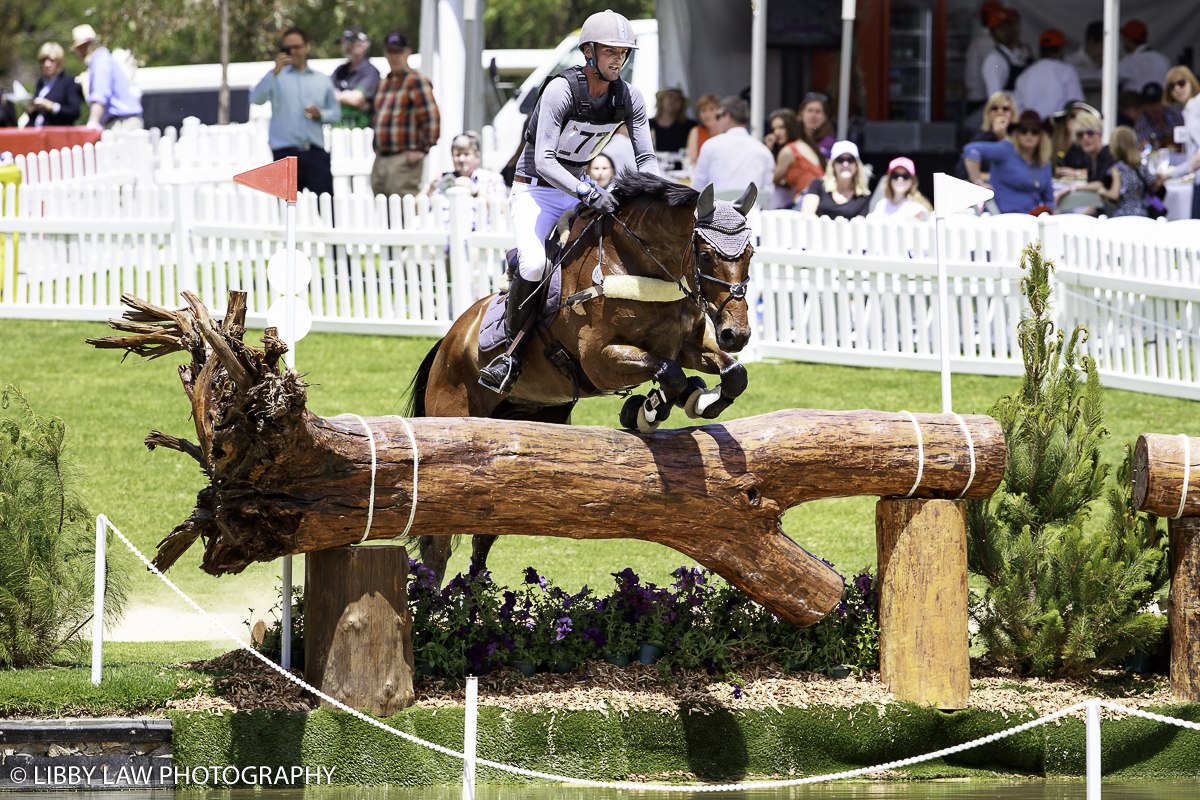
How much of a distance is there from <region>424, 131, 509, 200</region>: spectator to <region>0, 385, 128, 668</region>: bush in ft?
23.1

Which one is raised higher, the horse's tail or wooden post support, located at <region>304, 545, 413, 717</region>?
the horse's tail

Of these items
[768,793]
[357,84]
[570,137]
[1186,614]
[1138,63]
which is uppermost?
[1138,63]

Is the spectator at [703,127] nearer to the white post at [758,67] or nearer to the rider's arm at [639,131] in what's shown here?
the white post at [758,67]

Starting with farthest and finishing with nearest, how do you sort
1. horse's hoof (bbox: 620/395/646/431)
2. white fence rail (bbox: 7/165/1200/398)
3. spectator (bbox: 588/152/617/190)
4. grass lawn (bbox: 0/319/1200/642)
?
spectator (bbox: 588/152/617/190) → white fence rail (bbox: 7/165/1200/398) → grass lawn (bbox: 0/319/1200/642) → horse's hoof (bbox: 620/395/646/431)

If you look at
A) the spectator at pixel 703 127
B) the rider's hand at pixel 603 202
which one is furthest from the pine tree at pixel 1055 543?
the spectator at pixel 703 127

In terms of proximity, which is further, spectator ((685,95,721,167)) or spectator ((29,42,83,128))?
spectator ((29,42,83,128))

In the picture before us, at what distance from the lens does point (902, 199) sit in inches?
487

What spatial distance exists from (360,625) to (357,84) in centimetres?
1280

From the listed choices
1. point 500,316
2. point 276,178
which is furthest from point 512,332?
point 276,178

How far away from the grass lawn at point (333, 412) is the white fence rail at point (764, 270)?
28 cm

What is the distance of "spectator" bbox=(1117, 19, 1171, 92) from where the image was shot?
16516mm

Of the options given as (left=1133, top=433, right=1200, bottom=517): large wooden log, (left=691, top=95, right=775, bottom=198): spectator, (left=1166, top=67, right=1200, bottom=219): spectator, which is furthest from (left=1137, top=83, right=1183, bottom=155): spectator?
(left=1133, top=433, right=1200, bottom=517): large wooden log

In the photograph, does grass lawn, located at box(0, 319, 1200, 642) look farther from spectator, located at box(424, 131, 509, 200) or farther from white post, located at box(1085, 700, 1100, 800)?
white post, located at box(1085, 700, 1100, 800)

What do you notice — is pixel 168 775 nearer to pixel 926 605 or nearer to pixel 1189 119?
pixel 926 605
